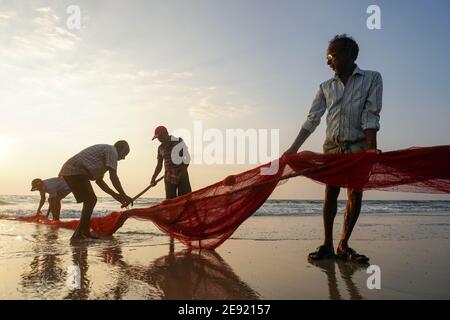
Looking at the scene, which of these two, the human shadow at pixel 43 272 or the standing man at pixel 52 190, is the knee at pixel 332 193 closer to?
the human shadow at pixel 43 272

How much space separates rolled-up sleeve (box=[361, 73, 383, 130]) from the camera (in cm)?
379

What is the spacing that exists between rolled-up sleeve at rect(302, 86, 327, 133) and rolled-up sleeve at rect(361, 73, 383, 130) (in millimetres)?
577

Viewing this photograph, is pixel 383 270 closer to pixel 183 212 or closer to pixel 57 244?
pixel 183 212

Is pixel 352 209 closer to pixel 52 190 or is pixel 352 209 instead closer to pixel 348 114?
pixel 348 114

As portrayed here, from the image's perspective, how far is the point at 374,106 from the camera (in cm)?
381

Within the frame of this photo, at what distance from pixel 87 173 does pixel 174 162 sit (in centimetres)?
144

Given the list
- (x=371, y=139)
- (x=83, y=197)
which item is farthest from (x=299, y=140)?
(x=83, y=197)

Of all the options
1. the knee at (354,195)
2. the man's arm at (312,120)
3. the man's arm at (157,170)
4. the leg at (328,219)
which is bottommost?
the leg at (328,219)

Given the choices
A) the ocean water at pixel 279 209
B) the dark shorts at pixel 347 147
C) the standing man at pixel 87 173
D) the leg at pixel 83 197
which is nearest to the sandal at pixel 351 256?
the dark shorts at pixel 347 147

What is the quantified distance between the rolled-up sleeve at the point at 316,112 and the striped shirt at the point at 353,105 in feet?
0.32

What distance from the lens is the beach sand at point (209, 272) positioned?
2.86 metres

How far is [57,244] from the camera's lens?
5.52 meters

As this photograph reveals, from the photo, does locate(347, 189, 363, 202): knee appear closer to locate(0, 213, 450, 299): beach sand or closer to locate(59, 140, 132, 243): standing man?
locate(0, 213, 450, 299): beach sand
